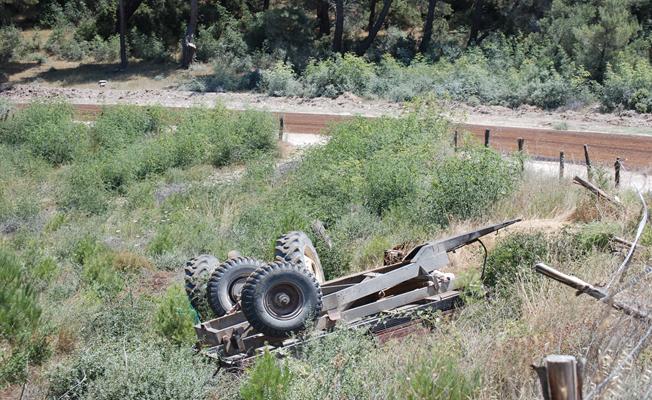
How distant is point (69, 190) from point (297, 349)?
47.8ft

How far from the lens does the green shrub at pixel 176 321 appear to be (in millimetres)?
10055

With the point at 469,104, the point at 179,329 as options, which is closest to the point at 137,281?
the point at 179,329

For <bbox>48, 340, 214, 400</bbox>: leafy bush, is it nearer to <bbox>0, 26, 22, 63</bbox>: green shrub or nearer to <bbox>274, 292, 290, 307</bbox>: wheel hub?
<bbox>274, 292, 290, 307</bbox>: wheel hub

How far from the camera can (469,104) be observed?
37156 mm

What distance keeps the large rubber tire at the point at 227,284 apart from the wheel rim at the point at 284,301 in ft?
3.40

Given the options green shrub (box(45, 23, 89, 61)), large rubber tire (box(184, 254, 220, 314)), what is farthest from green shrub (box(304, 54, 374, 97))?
large rubber tire (box(184, 254, 220, 314))

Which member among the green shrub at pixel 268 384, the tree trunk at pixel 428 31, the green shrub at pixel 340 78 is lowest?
the green shrub at pixel 268 384

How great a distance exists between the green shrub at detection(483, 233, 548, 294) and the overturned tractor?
1.20 feet

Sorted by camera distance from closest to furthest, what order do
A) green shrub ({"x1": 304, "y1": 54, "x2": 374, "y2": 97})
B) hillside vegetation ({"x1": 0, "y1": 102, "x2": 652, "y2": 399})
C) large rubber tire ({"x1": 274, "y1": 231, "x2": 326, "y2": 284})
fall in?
hillside vegetation ({"x1": 0, "y1": 102, "x2": 652, "y2": 399})
large rubber tire ({"x1": 274, "y1": 231, "x2": 326, "y2": 284})
green shrub ({"x1": 304, "y1": 54, "x2": 374, "y2": 97})

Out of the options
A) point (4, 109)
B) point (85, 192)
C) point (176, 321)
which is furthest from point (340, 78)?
point (176, 321)

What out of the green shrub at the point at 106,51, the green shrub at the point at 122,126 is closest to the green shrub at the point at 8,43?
the green shrub at the point at 106,51

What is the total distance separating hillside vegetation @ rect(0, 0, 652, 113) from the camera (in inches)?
1495

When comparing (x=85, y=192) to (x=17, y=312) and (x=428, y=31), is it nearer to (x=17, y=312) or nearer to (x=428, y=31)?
(x=17, y=312)

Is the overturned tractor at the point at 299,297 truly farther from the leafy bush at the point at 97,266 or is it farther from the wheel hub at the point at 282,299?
the leafy bush at the point at 97,266
